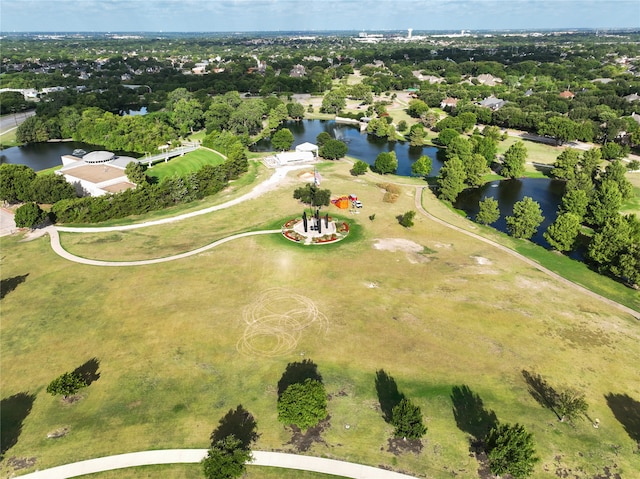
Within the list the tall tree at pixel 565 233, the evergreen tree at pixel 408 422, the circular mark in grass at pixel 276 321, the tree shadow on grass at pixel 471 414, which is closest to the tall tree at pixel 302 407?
the evergreen tree at pixel 408 422

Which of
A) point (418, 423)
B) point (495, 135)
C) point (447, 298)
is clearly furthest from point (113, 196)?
point (495, 135)

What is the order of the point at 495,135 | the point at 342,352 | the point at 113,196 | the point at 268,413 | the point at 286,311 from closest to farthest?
the point at 268,413, the point at 342,352, the point at 286,311, the point at 113,196, the point at 495,135

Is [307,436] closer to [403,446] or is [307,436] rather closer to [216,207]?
[403,446]

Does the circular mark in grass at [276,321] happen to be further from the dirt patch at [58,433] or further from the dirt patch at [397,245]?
the dirt patch at [397,245]

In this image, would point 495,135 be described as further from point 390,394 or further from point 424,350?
point 390,394

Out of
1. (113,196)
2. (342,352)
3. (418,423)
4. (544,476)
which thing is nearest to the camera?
Answer: (544,476)

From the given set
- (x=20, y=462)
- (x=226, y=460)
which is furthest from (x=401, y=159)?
(x=20, y=462)
